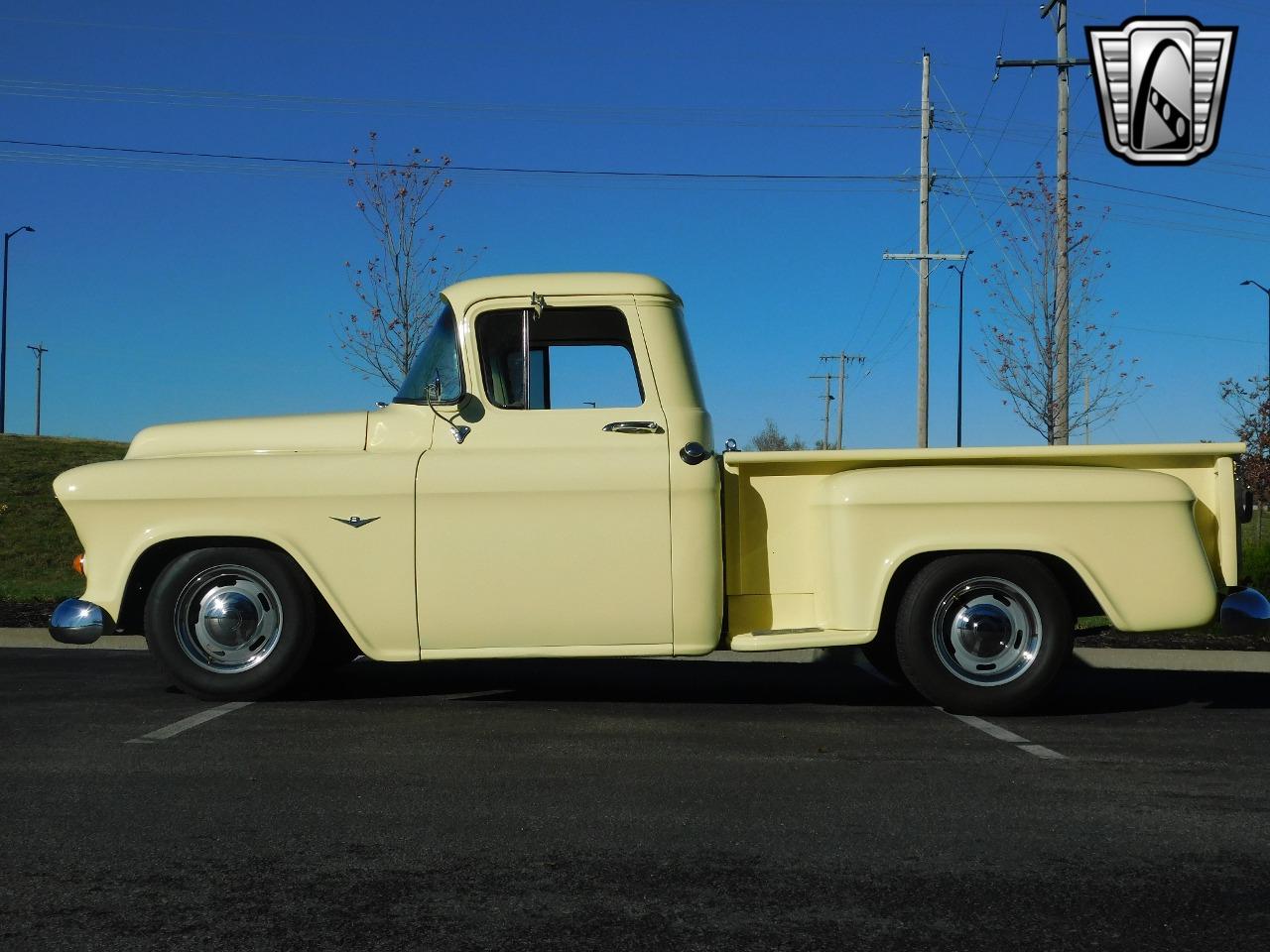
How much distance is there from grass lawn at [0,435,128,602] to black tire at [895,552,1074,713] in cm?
1006

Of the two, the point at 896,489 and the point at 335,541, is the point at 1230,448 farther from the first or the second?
the point at 335,541

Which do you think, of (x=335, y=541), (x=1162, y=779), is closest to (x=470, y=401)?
(x=335, y=541)

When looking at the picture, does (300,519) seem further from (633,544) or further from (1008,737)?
(1008,737)

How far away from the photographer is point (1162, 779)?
17.3 ft

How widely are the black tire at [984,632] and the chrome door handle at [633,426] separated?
59.9 inches

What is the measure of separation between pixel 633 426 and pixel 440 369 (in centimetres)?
111

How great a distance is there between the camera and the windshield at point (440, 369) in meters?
6.84

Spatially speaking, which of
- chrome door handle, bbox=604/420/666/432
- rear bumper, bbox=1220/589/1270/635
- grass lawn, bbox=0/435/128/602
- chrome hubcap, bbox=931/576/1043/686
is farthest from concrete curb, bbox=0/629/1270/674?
grass lawn, bbox=0/435/128/602

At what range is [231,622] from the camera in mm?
6730

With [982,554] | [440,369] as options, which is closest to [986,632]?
[982,554]

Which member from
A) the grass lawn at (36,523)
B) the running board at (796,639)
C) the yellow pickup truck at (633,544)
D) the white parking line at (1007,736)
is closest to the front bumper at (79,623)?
the yellow pickup truck at (633,544)

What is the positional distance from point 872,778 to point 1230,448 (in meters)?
2.71

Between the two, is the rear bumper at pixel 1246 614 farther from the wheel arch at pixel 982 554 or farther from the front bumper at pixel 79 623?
the front bumper at pixel 79 623

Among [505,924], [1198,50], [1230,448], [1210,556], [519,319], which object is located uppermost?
[1198,50]
